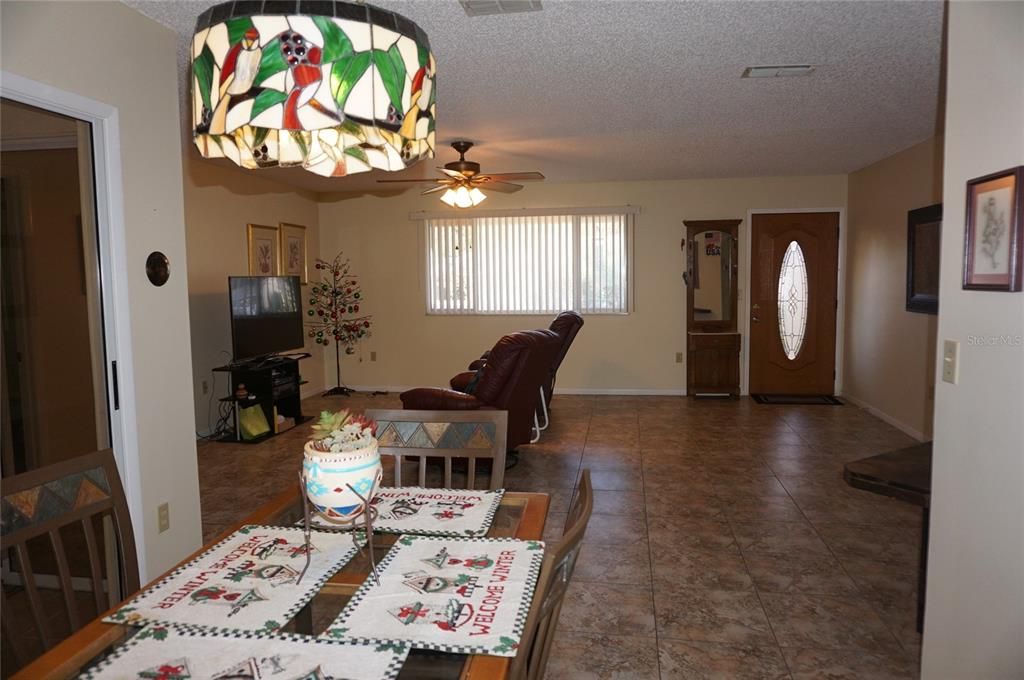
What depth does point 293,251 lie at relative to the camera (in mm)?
7168

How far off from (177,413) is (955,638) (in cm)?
297

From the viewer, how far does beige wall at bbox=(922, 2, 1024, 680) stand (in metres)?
1.60

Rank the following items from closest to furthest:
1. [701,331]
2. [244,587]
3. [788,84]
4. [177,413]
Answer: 1. [244,587]
2. [177,413]
3. [788,84]
4. [701,331]

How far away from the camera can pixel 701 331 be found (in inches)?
289

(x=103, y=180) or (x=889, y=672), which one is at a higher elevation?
(x=103, y=180)

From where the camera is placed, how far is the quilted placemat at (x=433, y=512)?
1.75 m

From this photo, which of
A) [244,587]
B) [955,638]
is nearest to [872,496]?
[955,638]

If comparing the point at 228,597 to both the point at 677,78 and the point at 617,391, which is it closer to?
the point at 677,78

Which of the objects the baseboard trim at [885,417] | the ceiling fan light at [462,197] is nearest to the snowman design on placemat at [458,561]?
the ceiling fan light at [462,197]

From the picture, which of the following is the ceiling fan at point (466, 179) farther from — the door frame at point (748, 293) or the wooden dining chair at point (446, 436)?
the door frame at point (748, 293)

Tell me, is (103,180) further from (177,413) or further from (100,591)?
(100,591)

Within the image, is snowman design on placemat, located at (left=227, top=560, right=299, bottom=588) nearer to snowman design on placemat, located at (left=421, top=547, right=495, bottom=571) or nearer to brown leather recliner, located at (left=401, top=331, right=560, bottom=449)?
snowman design on placemat, located at (left=421, top=547, right=495, bottom=571)

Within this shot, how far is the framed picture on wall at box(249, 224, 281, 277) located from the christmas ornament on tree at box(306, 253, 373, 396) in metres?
0.82

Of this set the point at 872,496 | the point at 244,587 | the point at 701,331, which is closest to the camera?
the point at 244,587
